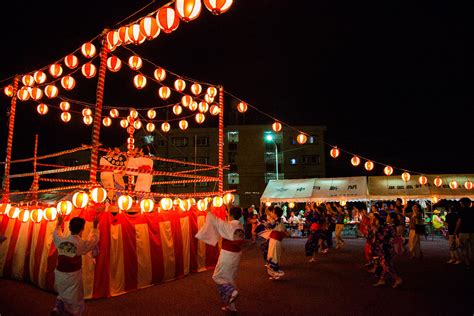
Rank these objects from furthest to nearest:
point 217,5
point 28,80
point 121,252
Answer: point 28,80
point 121,252
point 217,5

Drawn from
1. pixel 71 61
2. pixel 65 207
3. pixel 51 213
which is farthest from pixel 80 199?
pixel 71 61

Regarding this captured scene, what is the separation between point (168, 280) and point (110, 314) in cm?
289

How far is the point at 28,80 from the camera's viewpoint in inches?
455

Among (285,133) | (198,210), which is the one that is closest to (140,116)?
(198,210)

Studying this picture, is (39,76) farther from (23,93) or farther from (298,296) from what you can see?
(298,296)

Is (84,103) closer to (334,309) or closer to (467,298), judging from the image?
(334,309)

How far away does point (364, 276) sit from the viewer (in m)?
9.75

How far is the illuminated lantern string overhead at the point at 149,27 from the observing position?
26.6 feet

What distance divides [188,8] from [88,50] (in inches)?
181

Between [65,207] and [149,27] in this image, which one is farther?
[149,27]

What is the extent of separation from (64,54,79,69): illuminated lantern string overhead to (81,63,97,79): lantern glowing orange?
38 centimetres

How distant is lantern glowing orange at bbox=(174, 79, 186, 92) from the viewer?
1311 cm

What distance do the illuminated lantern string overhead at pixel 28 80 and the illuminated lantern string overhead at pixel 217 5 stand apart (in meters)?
7.66

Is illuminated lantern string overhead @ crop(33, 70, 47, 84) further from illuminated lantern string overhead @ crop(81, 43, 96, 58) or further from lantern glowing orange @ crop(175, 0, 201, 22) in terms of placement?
lantern glowing orange @ crop(175, 0, 201, 22)
